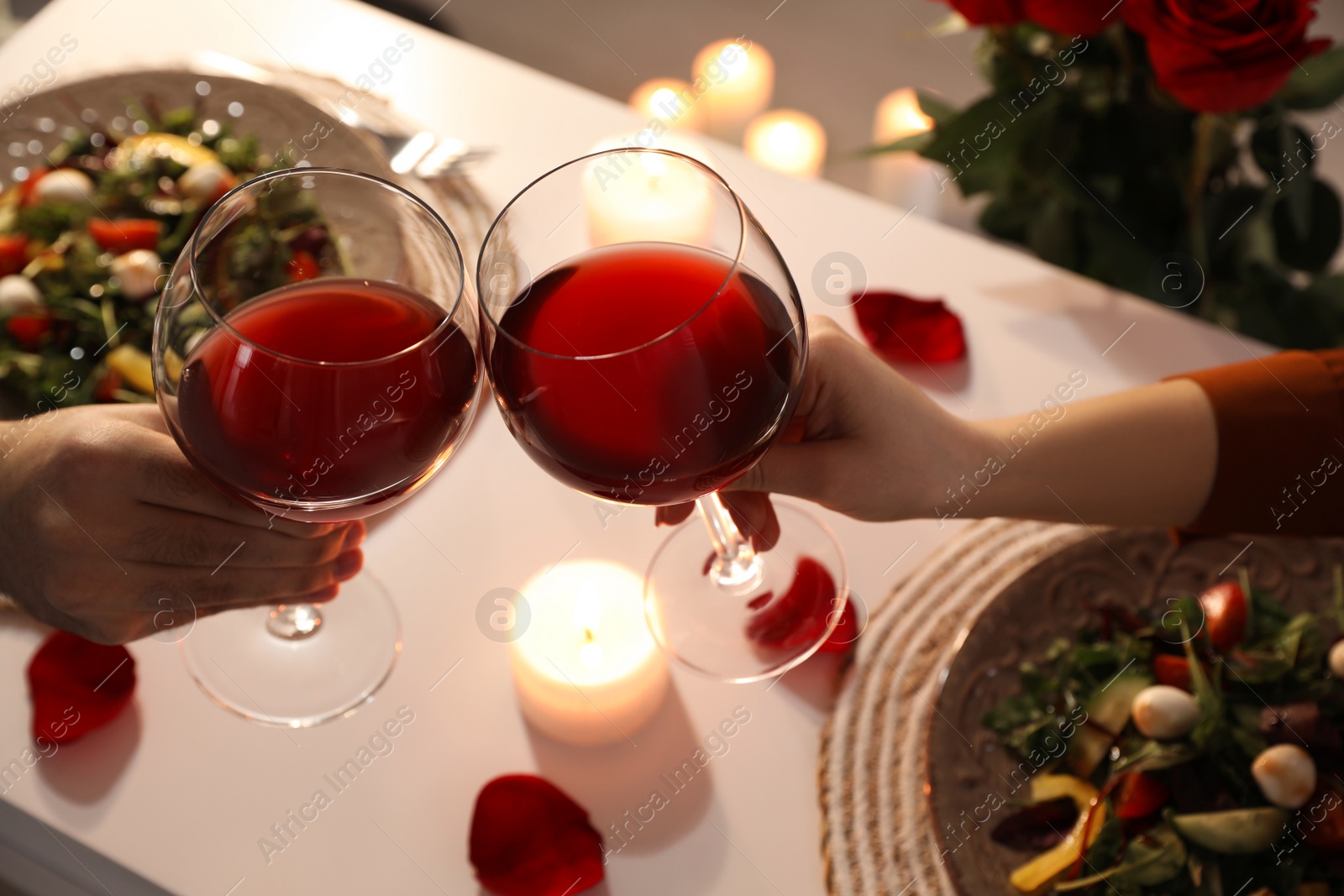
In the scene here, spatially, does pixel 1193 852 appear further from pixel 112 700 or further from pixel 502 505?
pixel 112 700

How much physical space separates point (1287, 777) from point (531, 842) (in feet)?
1.78

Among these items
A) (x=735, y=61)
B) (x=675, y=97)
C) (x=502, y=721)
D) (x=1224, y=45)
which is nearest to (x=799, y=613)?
(x=502, y=721)

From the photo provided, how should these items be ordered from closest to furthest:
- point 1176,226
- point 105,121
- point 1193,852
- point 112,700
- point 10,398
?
1. point 1193,852
2. point 112,700
3. point 10,398
4. point 105,121
5. point 1176,226

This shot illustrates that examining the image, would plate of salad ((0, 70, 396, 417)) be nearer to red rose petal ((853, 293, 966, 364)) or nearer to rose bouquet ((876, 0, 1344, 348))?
red rose petal ((853, 293, 966, 364))

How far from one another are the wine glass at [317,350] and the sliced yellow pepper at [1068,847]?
0.50 m

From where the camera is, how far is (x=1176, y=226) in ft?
4.48

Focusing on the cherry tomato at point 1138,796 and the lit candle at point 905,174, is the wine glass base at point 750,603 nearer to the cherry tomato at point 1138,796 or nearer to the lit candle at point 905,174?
the cherry tomato at point 1138,796

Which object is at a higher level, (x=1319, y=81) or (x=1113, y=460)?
(x=1319, y=81)

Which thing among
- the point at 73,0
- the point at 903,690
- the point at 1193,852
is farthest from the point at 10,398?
the point at 1193,852

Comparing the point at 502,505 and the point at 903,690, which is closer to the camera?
the point at 903,690

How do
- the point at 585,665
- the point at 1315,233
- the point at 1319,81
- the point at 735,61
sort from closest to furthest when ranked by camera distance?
the point at 585,665 < the point at 1319,81 < the point at 1315,233 < the point at 735,61

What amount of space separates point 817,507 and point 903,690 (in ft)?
0.70

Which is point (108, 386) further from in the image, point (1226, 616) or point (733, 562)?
point (1226, 616)

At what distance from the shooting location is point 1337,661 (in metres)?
0.82
